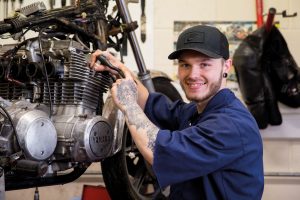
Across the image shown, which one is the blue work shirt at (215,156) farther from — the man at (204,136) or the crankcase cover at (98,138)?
the crankcase cover at (98,138)

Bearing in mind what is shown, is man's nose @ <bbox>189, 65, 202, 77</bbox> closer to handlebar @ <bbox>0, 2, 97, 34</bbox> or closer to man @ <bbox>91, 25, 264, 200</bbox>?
man @ <bbox>91, 25, 264, 200</bbox>

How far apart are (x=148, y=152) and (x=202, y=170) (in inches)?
7.3

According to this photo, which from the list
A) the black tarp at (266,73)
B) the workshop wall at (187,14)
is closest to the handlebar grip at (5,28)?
the workshop wall at (187,14)

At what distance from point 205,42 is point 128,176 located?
82cm

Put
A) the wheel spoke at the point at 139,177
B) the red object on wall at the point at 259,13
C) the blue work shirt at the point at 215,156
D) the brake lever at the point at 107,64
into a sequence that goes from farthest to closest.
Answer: the red object on wall at the point at 259,13, the wheel spoke at the point at 139,177, the brake lever at the point at 107,64, the blue work shirt at the point at 215,156

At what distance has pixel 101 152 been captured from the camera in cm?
156

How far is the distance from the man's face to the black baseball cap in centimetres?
3

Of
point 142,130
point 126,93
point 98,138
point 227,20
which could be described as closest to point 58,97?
point 98,138

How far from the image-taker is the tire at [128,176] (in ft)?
5.79

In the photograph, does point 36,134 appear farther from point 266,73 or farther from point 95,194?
point 266,73

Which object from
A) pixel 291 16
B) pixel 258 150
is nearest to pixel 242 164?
pixel 258 150

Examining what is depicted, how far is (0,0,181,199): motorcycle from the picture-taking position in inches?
53.4

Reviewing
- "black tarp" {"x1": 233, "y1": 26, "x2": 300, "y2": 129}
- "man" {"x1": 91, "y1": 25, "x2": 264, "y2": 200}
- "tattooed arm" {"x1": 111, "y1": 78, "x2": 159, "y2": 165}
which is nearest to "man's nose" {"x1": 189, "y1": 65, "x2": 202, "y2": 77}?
"man" {"x1": 91, "y1": 25, "x2": 264, "y2": 200}

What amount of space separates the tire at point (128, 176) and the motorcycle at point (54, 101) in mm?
10
